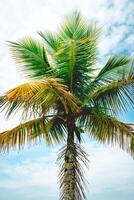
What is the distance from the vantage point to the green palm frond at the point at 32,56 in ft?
43.5

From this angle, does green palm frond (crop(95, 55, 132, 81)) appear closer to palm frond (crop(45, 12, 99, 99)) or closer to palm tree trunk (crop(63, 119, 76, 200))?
palm frond (crop(45, 12, 99, 99))

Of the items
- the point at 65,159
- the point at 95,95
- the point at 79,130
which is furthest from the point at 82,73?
the point at 65,159

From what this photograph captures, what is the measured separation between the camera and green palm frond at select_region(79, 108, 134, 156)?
40.6 ft

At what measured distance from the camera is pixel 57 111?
12.9 m

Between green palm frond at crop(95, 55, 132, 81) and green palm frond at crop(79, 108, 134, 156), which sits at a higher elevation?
green palm frond at crop(95, 55, 132, 81)

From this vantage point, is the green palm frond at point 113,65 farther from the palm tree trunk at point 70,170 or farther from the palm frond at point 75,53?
the palm tree trunk at point 70,170

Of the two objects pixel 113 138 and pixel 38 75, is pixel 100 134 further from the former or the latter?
pixel 38 75

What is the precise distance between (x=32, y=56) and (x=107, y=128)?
306cm

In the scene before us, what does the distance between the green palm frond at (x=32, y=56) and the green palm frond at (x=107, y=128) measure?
A: 1.79m

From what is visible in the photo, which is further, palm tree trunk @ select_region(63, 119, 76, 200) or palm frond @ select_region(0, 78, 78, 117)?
palm tree trunk @ select_region(63, 119, 76, 200)

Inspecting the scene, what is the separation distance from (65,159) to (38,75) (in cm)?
272

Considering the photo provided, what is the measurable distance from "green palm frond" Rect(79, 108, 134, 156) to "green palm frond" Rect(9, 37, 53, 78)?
1785 millimetres

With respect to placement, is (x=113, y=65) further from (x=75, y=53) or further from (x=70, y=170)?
(x=70, y=170)

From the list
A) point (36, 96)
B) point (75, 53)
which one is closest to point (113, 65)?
point (75, 53)
